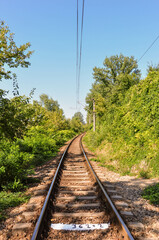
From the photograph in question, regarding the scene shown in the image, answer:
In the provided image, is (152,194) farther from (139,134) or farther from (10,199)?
(10,199)

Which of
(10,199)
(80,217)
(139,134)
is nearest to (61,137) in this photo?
(139,134)

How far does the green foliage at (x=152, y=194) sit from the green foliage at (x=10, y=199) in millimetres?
3664

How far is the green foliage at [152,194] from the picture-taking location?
459cm

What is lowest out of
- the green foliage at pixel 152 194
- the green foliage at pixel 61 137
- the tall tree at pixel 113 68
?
the green foliage at pixel 152 194

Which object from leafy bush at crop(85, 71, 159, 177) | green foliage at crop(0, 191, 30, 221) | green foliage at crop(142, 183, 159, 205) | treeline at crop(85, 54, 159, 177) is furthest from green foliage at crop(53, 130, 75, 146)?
green foliage at crop(142, 183, 159, 205)

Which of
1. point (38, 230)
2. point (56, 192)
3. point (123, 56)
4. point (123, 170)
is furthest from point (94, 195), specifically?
point (123, 56)

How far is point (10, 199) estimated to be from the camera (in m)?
4.51

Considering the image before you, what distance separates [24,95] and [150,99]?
6.46 m

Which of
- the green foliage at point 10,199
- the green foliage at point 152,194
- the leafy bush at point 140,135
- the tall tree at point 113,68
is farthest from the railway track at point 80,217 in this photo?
the tall tree at point 113,68

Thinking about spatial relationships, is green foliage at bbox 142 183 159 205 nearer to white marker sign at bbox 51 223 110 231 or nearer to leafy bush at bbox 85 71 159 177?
Answer: leafy bush at bbox 85 71 159 177

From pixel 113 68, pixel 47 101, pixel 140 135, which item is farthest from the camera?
pixel 47 101

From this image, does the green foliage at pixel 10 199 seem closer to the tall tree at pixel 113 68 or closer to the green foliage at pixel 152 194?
the green foliage at pixel 152 194

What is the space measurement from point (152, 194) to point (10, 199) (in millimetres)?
4336

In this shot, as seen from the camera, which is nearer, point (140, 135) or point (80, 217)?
point (80, 217)
